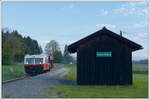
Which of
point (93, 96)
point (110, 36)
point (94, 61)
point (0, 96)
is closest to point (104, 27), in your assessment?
point (110, 36)

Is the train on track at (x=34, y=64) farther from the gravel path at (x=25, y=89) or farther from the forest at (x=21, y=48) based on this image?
the gravel path at (x=25, y=89)

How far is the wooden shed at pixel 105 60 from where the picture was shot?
50.1 feet

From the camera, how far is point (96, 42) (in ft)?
50.5

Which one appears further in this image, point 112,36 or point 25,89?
point 112,36

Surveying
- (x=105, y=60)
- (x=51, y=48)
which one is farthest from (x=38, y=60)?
(x=51, y=48)

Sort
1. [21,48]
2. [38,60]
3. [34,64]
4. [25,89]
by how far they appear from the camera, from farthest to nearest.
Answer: [21,48], [38,60], [34,64], [25,89]

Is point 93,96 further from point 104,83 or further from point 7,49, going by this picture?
point 7,49

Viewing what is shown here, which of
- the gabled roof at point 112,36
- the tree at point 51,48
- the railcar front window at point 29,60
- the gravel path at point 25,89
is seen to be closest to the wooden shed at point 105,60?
the gabled roof at point 112,36

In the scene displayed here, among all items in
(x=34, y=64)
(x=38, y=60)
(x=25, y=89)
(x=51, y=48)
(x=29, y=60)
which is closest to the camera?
(x=25, y=89)

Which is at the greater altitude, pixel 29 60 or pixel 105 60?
pixel 105 60

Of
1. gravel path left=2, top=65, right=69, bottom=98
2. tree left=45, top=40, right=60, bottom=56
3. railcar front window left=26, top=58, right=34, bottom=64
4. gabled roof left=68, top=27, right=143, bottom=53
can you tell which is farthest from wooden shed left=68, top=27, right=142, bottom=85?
tree left=45, top=40, right=60, bottom=56

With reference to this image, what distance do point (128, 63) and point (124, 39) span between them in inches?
Result: 63.5

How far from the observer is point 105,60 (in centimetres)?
1527

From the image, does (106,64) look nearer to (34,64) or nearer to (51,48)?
(34,64)
